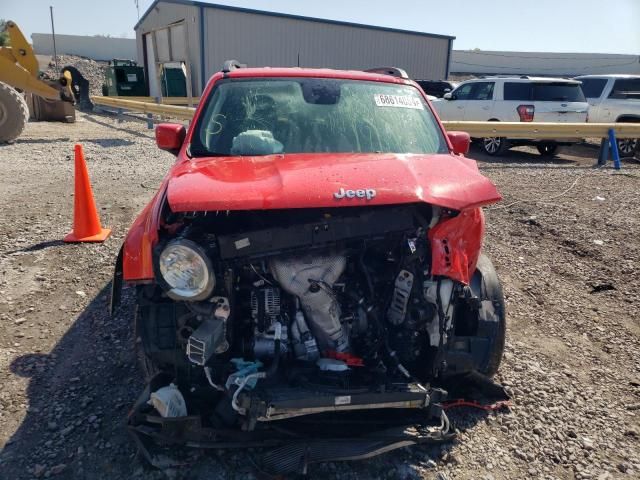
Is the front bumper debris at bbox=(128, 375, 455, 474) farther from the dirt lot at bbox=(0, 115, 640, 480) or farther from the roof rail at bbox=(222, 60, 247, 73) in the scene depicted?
the roof rail at bbox=(222, 60, 247, 73)

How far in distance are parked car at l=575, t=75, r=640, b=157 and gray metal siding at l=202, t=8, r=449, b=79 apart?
10617mm

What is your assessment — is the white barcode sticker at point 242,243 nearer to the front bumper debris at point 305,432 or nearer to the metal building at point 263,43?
the front bumper debris at point 305,432

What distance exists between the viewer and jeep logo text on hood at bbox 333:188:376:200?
246cm

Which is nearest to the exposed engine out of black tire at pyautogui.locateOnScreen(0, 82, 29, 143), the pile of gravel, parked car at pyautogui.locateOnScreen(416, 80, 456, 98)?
black tire at pyautogui.locateOnScreen(0, 82, 29, 143)

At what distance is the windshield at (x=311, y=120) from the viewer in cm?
353

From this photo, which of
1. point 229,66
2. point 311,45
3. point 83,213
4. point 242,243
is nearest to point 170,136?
point 229,66

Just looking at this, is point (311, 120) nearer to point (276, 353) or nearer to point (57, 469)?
point (276, 353)

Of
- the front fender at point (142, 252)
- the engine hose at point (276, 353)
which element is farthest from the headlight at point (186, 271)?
the engine hose at point (276, 353)

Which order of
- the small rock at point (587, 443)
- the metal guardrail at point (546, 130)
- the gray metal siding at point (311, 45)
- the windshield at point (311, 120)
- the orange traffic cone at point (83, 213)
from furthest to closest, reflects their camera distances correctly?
the gray metal siding at point (311, 45), the metal guardrail at point (546, 130), the orange traffic cone at point (83, 213), the windshield at point (311, 120), the small rock at point (587, 443)

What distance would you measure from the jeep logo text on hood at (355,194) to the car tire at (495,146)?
35.3ft

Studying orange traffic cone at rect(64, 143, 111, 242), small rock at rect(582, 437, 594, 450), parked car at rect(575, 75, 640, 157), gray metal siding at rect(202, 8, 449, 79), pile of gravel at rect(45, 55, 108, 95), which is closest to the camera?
small rock at rect(582, 437, 594, 450)

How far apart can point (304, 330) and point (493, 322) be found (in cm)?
112

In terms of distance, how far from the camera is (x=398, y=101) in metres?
4.03

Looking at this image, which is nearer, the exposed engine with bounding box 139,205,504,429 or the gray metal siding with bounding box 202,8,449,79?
the exposed engine with bounding box 139,205,504,429
